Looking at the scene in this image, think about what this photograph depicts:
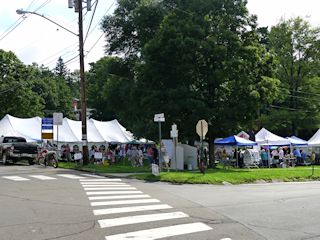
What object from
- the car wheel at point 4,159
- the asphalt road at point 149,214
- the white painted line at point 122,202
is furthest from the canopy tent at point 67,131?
the white painted line at point 122,202

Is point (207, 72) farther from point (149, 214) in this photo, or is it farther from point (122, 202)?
point (149, 214)

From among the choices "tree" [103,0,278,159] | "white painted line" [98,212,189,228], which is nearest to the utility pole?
"tree" [103,0,278,159]

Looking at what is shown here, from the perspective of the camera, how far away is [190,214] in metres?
12.0

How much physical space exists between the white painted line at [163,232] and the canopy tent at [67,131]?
32811mm

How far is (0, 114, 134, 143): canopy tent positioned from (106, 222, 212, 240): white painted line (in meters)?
32.8

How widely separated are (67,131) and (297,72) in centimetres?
3315

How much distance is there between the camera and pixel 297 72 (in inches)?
2537

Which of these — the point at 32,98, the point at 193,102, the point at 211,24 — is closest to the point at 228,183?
the point at 193,102

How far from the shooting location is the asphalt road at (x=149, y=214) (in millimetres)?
9516

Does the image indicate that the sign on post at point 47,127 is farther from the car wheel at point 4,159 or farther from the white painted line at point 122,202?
the white painted line at point 122,202

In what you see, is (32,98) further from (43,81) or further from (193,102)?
(193,102)

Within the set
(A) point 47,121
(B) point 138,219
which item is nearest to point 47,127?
(A) point 47,121

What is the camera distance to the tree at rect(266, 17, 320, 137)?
6153cm

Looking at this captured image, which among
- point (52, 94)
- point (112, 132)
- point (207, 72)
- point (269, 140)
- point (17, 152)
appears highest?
point (52, 94)
